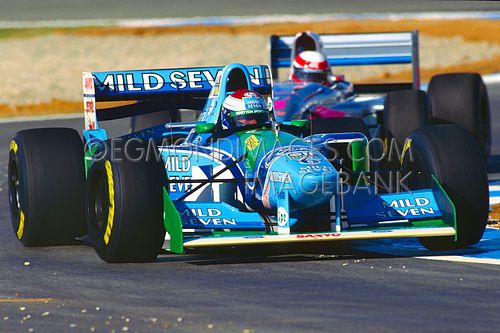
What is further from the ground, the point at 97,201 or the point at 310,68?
the point at 310,68

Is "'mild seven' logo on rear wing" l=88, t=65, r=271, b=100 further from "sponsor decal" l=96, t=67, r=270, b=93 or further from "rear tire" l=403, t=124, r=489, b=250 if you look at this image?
"rear tire" l=403, t=124, r=489, b=250

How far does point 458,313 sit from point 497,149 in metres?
12.4

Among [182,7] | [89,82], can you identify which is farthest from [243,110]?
[182,7]

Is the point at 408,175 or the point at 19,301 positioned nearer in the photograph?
the point at 19,301

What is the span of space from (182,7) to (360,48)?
21.6m

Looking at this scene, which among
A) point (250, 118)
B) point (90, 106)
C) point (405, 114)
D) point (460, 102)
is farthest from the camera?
point (460, 102)

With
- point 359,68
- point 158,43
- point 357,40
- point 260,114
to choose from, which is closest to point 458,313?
point 260,114

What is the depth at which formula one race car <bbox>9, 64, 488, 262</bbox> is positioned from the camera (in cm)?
988

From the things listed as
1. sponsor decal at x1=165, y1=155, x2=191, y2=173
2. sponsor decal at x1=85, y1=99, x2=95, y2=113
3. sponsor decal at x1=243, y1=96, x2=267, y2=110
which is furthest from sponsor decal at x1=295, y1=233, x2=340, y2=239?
sponsor decal at x1=85, y1=99, x2=95, y2=113

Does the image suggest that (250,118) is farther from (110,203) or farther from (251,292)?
(251,292)

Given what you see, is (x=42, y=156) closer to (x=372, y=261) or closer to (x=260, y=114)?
(x=260, y=114)

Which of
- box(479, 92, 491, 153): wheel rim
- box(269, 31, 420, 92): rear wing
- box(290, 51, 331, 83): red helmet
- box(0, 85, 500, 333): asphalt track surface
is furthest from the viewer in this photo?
box(269, 31, 420, 92): rear wing

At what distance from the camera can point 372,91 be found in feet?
63.2

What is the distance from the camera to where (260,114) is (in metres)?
11.2
